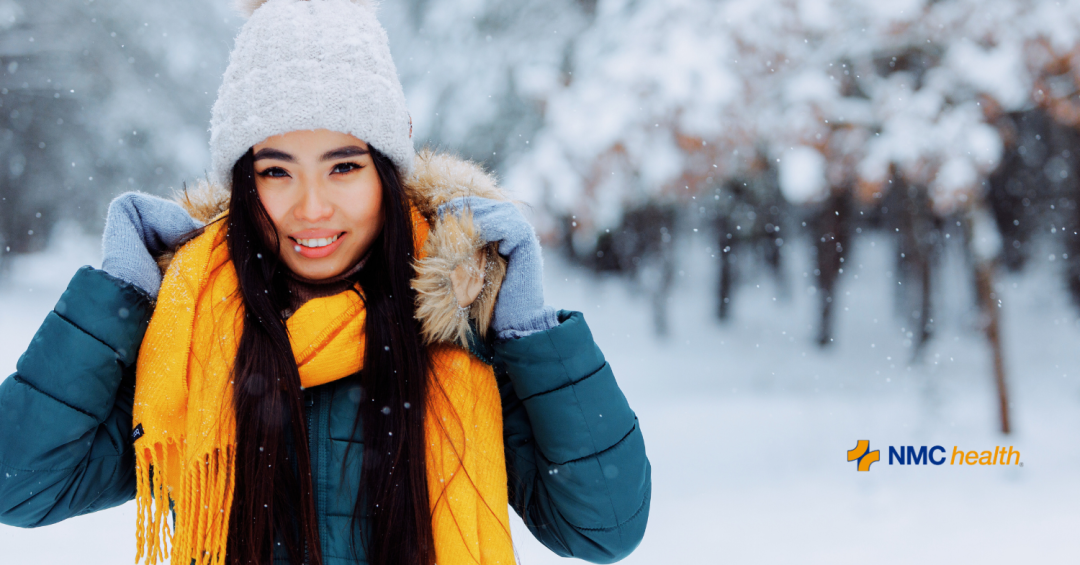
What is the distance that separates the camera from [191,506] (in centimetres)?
136

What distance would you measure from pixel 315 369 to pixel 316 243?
0.26 m

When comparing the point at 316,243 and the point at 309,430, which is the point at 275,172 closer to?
the point at 316,243

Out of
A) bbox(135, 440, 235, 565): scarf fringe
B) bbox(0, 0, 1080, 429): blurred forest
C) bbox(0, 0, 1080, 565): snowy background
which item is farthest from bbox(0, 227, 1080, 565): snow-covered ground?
bbox(135, 440, 235, 565): scarf fringe

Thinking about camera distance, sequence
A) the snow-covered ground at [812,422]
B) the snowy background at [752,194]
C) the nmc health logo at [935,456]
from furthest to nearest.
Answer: the nmc health logo at [935,456] → the snowy background at [752,194] → the snow-covered ground at [812,422]

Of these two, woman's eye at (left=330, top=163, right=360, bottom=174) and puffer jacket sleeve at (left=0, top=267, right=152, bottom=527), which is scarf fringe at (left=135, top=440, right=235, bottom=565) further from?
woman's eye at (left=330, top=163, right=360, bottom=174)

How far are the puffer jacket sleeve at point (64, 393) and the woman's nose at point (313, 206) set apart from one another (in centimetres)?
35

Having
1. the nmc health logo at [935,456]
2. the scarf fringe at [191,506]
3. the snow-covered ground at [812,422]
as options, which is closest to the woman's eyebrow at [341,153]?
the scarf fringe at [191,506]

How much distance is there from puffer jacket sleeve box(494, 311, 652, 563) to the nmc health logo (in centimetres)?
640

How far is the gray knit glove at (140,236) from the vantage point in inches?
52.6

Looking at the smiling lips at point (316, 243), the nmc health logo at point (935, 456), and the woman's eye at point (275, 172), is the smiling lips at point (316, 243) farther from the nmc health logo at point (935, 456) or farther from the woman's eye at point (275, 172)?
the nmc health logo at point (935, 456)

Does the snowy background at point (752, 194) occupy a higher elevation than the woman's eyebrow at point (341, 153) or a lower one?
higher

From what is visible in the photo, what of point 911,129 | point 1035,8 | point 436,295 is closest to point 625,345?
point 911,129

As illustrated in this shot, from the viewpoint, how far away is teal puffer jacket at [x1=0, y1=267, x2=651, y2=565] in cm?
126

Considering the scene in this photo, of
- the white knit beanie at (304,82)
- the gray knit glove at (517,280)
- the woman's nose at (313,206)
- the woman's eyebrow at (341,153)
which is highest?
the white knit beanie at (304,82)
